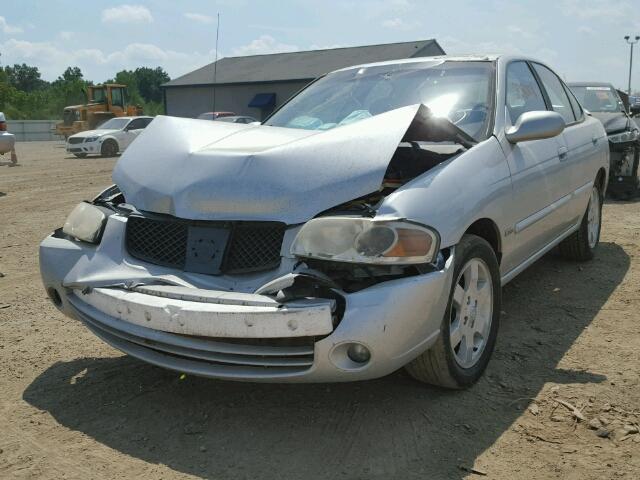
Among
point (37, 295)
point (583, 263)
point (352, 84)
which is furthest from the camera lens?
point (583, 263)

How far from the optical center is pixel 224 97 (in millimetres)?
41062

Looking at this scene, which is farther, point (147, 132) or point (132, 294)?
point (147, 132)

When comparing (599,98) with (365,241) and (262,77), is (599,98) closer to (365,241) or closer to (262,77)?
(365,241)

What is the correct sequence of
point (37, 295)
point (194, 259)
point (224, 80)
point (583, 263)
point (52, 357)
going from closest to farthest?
point (194, 259) < point (52, 357) < point (37, 295) < point (583, 263) < point (224, 80)

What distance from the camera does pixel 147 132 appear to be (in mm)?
3594

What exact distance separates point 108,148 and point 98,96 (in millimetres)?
9321

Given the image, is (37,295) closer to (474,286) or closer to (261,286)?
(261,286)

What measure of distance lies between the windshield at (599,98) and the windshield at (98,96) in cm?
2317

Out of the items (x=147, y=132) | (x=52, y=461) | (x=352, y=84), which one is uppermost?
(x=352, y=84)

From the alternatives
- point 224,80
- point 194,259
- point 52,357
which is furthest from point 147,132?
point 224,80

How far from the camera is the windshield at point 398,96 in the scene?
370 cm

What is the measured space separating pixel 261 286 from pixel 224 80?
131 feet

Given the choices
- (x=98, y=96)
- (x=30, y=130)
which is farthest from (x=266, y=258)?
(x=30, y=130)

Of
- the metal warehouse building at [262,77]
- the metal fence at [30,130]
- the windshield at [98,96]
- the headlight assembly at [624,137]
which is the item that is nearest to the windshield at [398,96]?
the headlight assembly at [624,137]
